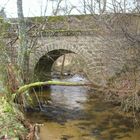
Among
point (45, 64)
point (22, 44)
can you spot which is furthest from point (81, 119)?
point (45, 64)

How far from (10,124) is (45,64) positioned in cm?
1259

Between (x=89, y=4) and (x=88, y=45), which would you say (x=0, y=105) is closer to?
(x=89, y=4)

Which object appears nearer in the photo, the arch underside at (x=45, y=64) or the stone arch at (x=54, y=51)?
the stone arch at (x=54, y=51)

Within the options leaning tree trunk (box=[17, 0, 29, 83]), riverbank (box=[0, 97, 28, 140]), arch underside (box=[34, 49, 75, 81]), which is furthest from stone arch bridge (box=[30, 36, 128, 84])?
riverbank (box=[0, 97, 28, 140])

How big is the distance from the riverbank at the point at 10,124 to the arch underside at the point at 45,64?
9.10m

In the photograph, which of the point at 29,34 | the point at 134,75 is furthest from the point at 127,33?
the point at 29,34

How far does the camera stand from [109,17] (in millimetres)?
12398

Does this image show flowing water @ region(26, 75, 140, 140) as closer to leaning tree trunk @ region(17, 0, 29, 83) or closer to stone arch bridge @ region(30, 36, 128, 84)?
stone arch bridge @ region(30, 36, 128, 84)

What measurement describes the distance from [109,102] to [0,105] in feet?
23.4

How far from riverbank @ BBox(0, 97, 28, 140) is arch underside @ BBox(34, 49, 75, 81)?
9102 millimetres

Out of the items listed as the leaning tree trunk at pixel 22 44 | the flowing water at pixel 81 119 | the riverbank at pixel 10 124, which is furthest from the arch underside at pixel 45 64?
the riverbank at pixel 10 124

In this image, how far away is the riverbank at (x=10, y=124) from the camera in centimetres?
715

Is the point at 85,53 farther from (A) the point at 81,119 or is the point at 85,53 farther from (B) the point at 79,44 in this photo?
(A) the point at 81,119

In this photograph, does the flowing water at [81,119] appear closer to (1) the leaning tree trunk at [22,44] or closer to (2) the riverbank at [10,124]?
(1) the leaning tree trunk at [22,44]
